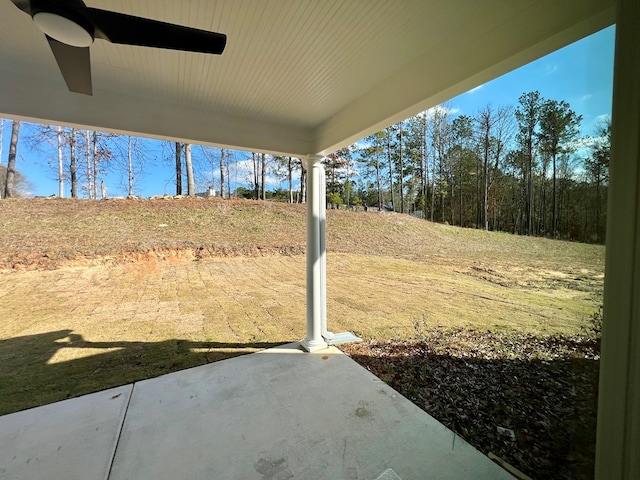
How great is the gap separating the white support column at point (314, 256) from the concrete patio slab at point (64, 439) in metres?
1.70

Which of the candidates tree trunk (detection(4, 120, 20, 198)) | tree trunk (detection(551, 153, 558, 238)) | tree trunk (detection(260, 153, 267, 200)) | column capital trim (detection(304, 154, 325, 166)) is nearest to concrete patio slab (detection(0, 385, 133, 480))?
column capital trim (detection(304, 154, 325, 166))

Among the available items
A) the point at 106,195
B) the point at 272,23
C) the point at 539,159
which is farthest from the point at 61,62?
the point at 106,195

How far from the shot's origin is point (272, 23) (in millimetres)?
1377

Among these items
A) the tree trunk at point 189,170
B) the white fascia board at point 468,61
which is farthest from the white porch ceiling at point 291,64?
the tree trunk at point 189,170

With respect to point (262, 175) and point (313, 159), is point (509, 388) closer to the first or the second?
point (313, 159)

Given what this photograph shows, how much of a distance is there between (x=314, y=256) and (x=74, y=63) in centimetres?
223

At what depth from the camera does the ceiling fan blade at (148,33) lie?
1.03 m

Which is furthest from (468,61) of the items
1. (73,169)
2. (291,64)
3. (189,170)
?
(73,169)

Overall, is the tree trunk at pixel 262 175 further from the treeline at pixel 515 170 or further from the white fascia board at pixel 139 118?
the white fascia board at pixel 139 118

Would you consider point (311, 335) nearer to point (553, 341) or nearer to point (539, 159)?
point (553, 341)

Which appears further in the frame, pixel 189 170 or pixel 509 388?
pixel 189 170

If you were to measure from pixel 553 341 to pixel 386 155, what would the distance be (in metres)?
8.92

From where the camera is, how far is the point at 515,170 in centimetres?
272

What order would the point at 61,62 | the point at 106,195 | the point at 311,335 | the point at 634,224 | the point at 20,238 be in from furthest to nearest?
1. the point at 106,195
2. the point at 20,238
3. the point at 311,335
4. the point at 61,62
5. the point at 634,224
